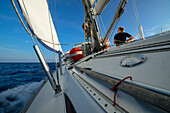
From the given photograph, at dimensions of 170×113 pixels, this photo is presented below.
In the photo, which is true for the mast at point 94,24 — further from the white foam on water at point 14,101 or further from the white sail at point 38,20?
the white foam on water at point 14,101

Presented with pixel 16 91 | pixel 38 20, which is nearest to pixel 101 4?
pixel 38 20

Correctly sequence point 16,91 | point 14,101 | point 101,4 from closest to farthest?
1. point 14,101
2. point 16,91
3. point 101,4

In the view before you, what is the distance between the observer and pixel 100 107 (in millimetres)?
385

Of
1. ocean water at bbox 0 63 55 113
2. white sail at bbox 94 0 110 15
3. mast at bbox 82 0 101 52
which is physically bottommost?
ocean water at bbox 0 63 55 113

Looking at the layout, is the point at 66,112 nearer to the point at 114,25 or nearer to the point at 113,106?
the point at 113,106

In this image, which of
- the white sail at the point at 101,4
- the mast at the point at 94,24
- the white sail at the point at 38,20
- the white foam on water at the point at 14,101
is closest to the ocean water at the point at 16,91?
the white foam on water at the point at 14,101

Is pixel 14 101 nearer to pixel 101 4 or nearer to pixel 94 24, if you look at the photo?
pixel 94 24

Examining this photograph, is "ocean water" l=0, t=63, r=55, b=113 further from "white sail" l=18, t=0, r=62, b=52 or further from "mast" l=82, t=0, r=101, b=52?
"mast" l=82, t=0, r=101, b=52

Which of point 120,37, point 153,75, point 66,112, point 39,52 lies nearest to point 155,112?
point 153,75

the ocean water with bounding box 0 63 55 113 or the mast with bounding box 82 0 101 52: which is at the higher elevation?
the mast with bounding box 82 0 101 52

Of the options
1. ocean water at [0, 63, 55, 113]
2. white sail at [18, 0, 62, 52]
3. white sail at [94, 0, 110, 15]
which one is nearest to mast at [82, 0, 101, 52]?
white sail at [94, 0, 110, 15]

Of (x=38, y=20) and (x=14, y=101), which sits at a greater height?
(x=38, y=20)

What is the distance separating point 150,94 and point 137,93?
0.16 feet

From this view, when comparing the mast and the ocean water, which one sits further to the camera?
the mast
